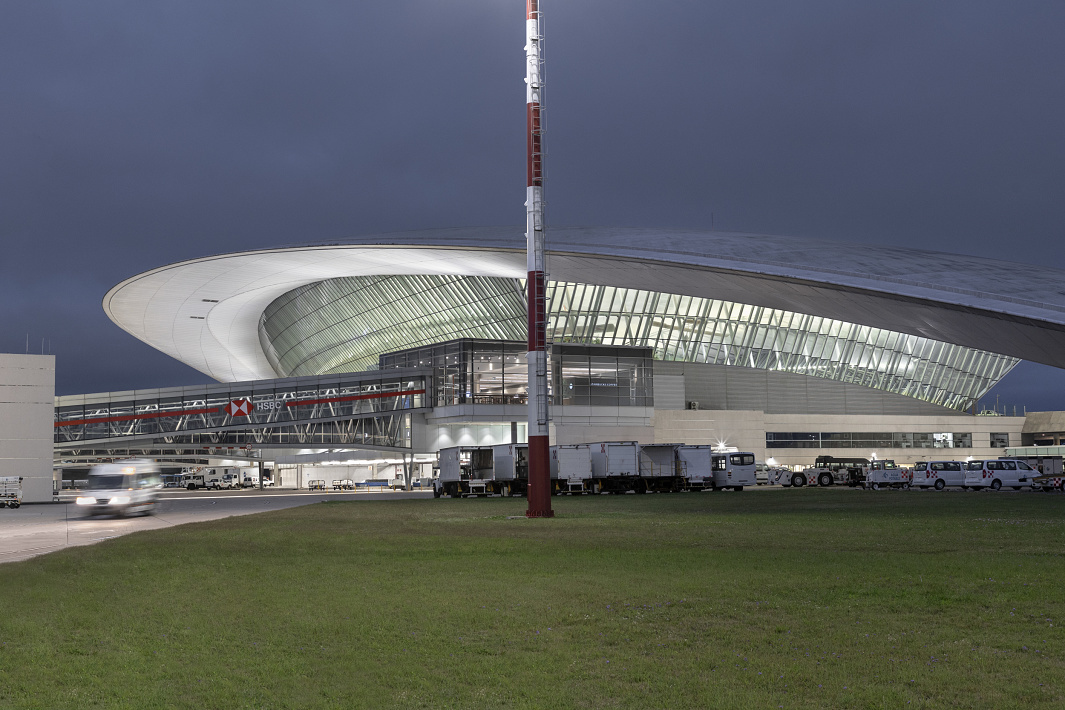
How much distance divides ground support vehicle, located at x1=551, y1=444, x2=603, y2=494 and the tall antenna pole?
26051mm

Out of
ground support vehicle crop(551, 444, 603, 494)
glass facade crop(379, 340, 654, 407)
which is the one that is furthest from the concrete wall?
glass facade crop(379, 340, 654, 407)

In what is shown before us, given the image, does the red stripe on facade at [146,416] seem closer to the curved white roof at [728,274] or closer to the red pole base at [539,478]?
the curved white roof at [728,274]

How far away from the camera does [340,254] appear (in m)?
70.6

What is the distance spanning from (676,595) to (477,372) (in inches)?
2787

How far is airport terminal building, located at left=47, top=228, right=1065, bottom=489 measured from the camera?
7719 cm

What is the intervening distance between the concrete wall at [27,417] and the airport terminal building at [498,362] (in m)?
21.3

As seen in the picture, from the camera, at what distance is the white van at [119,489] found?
115 ft

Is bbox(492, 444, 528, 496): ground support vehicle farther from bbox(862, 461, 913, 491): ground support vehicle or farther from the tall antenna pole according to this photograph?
the tall antenna pole

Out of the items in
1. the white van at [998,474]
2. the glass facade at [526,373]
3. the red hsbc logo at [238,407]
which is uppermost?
the glass facade at [526,373]

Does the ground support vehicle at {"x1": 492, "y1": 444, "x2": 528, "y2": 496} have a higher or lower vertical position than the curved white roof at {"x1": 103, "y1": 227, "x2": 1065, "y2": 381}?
lower

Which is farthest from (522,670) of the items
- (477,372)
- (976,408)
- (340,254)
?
(976,408)

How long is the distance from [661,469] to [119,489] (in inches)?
1388

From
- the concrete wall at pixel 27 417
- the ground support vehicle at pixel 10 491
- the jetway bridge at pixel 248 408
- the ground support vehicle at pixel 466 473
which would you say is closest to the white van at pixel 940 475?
Answer: the ground support vehicle at pixel 466 473

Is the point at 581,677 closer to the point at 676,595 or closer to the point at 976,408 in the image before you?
the point at 676,595
